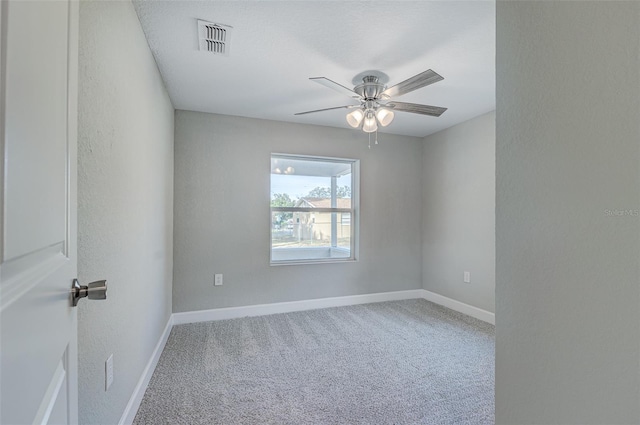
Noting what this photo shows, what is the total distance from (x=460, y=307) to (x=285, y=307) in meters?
2.13

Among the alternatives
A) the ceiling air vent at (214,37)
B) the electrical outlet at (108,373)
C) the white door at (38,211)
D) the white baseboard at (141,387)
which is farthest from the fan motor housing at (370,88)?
the white baseboard at (141,387)

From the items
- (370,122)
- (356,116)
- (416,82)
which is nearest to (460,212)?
(370,122)

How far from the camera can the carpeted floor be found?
5.70 ft

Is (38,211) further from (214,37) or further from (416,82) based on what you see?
(416,82)

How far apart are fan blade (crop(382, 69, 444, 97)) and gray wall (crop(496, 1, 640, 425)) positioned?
99 cm

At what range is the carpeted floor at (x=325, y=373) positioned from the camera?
1737mm

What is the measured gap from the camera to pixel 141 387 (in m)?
1.84

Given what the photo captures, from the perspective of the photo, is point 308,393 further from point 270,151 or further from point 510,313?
point 270,151

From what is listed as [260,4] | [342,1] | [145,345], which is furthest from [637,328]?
[145,345]

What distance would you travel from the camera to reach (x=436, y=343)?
2.70 meters

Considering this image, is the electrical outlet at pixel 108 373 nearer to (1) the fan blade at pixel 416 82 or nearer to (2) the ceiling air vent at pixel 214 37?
(2) the ceiling air vent at pixel 214 37

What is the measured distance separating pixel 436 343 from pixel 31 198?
2.97 m

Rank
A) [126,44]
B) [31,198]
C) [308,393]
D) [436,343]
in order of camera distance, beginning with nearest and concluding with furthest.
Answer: [31,198], [126,44], [308,393], [436,343]

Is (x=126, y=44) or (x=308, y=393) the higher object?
(x=126, y=44)
